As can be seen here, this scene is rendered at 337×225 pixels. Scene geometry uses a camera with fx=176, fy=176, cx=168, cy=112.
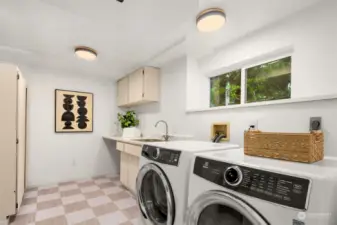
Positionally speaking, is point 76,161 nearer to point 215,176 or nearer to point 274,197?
point 215,176

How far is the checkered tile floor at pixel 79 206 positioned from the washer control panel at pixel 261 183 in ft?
5.18

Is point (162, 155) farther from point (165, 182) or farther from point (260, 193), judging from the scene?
point (260, 193)

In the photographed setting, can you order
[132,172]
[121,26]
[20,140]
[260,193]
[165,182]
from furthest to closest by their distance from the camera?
[132,172] < [20,140] < [121,26] < [165,182] < [260,193]

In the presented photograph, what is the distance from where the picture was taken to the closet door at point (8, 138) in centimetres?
199

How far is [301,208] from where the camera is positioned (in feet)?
1.85

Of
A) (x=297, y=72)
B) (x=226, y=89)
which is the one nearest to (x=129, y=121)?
(x=226, y=89)

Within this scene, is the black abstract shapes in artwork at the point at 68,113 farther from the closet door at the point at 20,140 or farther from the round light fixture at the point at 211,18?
the round light fixture at the point at 211,18

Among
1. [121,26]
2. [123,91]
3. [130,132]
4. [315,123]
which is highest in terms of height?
[121,26]

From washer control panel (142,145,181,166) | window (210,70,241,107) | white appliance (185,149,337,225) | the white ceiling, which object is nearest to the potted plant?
the white ceiling

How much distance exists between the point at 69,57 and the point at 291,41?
9.66 ft

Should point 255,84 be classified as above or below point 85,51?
below

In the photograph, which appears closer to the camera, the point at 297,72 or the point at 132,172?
the point at 297,72

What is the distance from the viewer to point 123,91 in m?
3.79

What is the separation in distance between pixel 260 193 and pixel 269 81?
5.42ft
